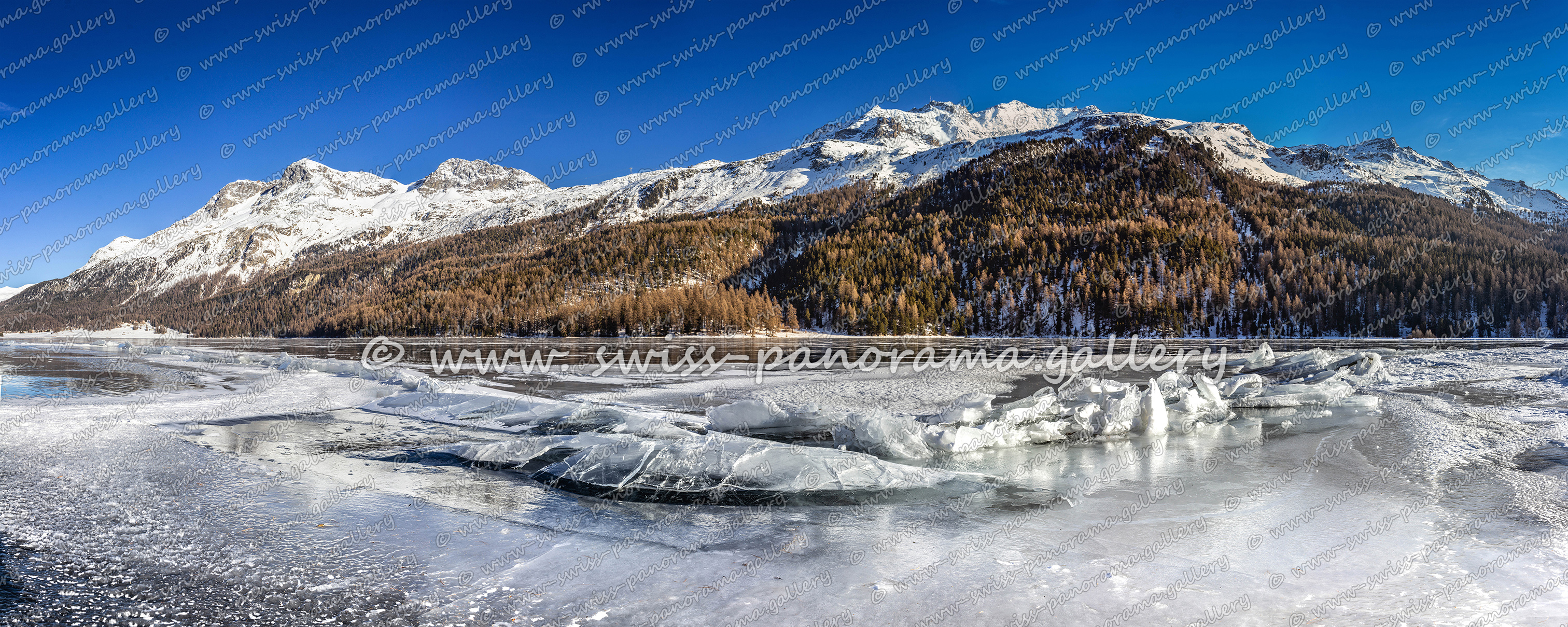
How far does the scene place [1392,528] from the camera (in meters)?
6.90

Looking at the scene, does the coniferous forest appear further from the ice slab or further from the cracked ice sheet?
the ice slab

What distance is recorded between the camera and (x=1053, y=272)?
13388 cm

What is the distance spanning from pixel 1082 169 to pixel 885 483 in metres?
203

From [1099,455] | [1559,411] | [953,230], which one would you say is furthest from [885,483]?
[953,230]

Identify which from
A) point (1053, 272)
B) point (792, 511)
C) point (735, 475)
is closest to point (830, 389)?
point (735, 475)

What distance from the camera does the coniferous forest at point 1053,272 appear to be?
106m

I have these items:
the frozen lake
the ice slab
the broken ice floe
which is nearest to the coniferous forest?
the broken ice floe

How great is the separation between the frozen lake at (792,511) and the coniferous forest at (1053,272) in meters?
95.7

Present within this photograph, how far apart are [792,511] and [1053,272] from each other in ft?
450

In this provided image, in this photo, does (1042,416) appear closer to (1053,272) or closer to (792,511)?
(792,511)

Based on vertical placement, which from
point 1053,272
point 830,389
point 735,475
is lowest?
point 735,475

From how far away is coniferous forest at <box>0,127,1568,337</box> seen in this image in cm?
10594

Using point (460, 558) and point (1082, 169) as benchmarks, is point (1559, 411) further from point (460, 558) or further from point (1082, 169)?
point (1082, 169)

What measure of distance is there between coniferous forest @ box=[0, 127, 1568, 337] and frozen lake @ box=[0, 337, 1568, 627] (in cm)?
9571
